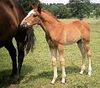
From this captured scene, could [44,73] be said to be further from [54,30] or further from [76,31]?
[54,30]

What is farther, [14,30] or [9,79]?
[9,79]

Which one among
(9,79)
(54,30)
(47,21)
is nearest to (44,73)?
(9,79)

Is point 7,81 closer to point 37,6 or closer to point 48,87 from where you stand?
point 48,87

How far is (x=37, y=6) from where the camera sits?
241 inches

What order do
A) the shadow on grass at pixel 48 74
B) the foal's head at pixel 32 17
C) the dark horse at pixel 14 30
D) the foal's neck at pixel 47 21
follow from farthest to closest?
1. the shadow on grass at pixel 48 74
2. the dark horse at pixel 14 30
3. the foal's neck at pixel 47 21
4. the foal's head at pixel 32 17

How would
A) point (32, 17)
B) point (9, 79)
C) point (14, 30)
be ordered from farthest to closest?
point (9, 79)
point (14, 30)
point (32, 17)

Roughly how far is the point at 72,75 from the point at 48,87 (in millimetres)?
Answer: 944

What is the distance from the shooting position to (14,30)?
22.5 ft

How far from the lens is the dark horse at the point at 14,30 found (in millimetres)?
6598

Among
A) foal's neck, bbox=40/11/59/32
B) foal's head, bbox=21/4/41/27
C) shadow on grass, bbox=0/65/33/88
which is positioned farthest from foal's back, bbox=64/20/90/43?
shadow on grass, bbox=0/65/33/88

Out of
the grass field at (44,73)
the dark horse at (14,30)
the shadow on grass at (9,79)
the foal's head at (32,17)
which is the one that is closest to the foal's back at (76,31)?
the foal's head at (32,17)

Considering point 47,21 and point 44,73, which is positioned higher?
point 47,21

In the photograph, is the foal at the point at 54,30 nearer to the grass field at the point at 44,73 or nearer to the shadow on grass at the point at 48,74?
the grass field at the point at 44,73

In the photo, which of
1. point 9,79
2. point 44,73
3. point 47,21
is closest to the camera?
point 47,21
